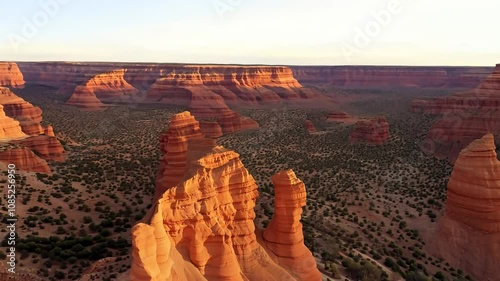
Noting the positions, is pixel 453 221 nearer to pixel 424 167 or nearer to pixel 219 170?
pixel 424 167

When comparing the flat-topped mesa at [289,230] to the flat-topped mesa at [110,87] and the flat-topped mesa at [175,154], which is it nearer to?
the flat-topped mesa at [175,154]

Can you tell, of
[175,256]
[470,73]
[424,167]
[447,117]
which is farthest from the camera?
[470,73]

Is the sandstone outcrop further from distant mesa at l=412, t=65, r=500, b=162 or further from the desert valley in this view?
distant mesa at l=412, t=65, r=500, b=162

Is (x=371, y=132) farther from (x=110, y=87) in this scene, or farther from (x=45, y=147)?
(x=110, y=87)

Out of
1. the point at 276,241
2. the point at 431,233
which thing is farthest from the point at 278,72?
the point at 276,241

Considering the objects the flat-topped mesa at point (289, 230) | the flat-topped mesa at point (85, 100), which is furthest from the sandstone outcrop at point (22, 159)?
the flat-topped mesa at point (85, 100)

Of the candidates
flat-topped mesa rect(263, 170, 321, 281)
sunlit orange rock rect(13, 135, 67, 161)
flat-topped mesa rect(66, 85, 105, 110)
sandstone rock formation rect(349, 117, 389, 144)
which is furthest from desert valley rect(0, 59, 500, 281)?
flat-topped mesa rect(66, 85, 105, 110)
